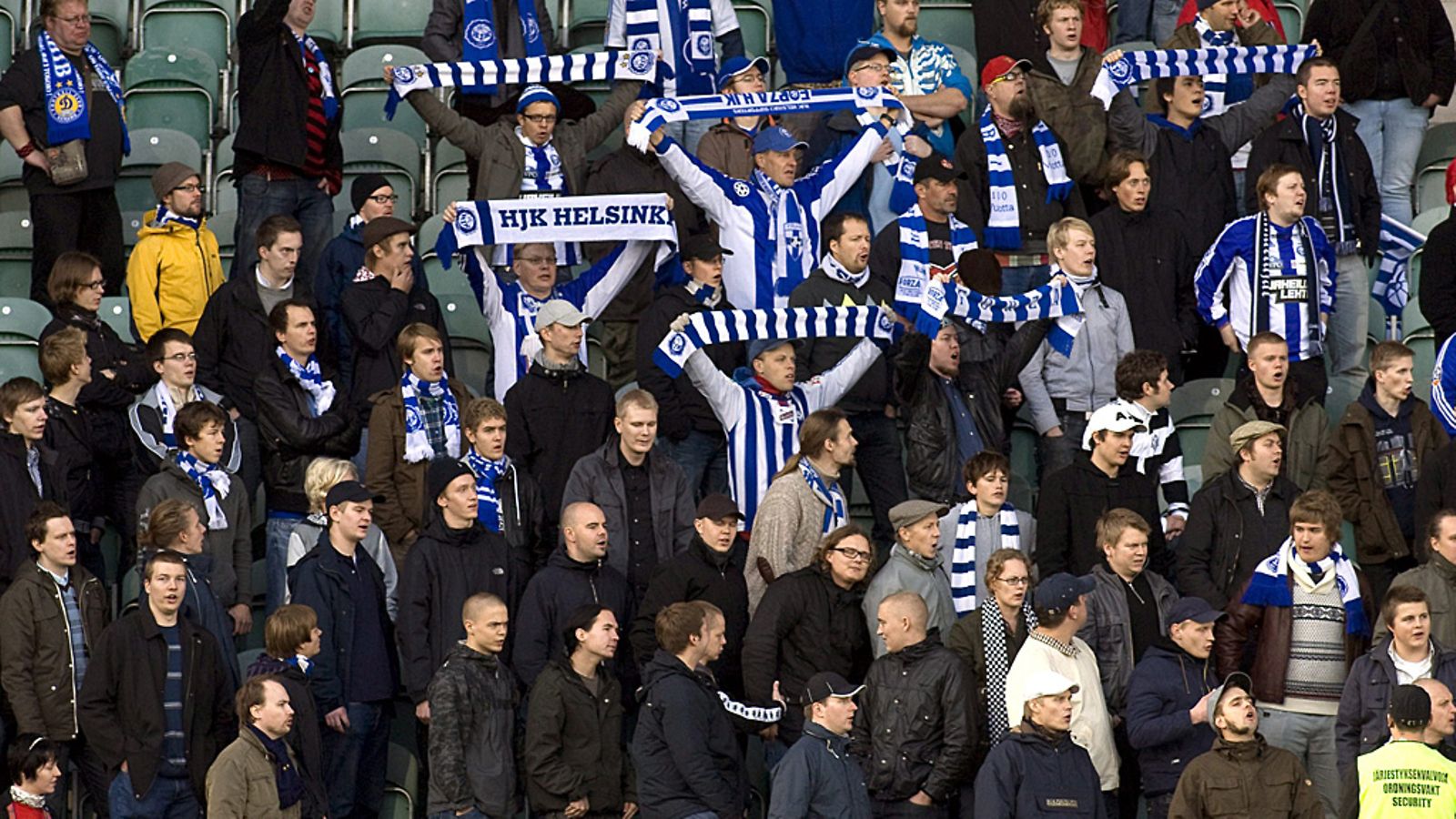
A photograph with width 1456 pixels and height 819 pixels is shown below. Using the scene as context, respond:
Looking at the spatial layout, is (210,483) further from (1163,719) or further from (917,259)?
(1163,719)

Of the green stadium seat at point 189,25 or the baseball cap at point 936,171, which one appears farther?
the green stadium seat at point 189,25

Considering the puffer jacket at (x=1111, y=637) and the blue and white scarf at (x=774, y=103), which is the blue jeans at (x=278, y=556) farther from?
the puffer jacket at (x=1111, y=637)

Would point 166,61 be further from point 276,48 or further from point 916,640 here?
point 916,640

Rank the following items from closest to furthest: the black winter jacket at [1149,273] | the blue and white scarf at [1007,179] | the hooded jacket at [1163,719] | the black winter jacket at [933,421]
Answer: the hooded jacket at [1163,719] < the black winter jacket at [933,421] < the black winter jacket at [1149,273] < the blue and white scarf at [1007,179]

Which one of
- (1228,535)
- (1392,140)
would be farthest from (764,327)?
(1392,140)

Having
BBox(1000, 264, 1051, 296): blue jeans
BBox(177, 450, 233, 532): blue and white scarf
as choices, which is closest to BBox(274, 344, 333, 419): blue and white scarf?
BBox(177, 450, 233, 532): blue and white scarf

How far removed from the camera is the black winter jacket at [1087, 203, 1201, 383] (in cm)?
1367

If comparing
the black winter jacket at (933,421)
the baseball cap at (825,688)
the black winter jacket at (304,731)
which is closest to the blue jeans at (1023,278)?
the black winter jacket at (933,421)

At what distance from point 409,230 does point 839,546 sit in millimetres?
3017

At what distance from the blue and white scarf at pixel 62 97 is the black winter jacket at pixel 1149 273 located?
5.19 meters

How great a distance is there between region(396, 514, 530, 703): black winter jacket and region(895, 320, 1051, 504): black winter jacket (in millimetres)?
2237

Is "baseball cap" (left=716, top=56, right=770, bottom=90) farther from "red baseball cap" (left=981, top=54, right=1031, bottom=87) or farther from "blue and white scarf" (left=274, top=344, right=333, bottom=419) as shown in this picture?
"blue and white scarf" (left=274, top=344, right=333, bottom=419)

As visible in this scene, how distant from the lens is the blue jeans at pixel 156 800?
36.1 ft

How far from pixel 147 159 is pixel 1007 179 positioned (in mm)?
4855
